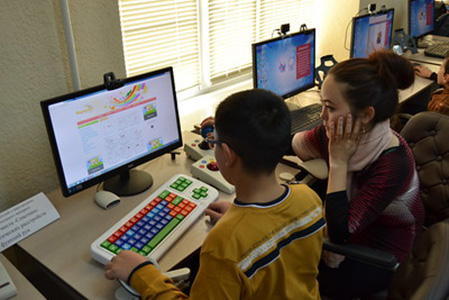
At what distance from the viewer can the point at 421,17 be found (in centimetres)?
340

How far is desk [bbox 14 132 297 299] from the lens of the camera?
1.05 metres

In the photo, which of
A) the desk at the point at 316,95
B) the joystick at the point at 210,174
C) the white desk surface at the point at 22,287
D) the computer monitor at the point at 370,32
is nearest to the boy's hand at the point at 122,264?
the white desk surface at the point at 22,287

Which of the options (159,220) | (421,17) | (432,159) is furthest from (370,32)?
(159,220)

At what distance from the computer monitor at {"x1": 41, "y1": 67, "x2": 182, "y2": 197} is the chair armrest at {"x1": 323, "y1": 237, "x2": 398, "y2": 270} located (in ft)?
2.28

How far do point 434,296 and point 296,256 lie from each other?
340mm

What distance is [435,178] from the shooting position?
5.22 ft

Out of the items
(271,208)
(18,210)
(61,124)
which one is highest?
(61,124)

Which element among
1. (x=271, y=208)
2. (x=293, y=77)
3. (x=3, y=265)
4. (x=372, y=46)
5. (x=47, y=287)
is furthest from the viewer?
(x=372, y=46)

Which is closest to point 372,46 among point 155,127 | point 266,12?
point 266,12

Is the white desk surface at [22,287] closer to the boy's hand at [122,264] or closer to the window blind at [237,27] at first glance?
the boy's hand at [122,264]

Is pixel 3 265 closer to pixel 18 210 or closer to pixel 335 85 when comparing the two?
pixel 18 210

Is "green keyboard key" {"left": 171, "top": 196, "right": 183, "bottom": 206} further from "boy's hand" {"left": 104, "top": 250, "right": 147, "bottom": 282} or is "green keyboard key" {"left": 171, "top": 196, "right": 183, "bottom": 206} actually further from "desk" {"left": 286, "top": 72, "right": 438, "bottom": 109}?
"desk" {"left": 286, "top": 72, "right": 438, "bottom": 109}

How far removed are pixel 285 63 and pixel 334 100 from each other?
0.77 m

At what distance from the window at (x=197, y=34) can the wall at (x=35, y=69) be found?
1.47 feet
